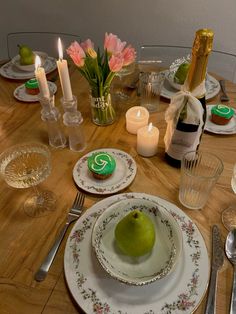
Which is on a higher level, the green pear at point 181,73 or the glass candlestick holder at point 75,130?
the green pear at point 181,73

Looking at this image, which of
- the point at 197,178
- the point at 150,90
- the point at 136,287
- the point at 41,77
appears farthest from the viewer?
the point at 150,90

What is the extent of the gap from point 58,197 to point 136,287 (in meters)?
0.30

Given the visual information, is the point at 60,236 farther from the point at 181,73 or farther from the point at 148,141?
the point at 181,73

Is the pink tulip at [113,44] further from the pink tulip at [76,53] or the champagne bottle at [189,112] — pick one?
the champagne bottle at [189,112]

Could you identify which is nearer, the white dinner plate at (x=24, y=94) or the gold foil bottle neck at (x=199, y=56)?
the gold foil bottle neck at (x=199, y=56)

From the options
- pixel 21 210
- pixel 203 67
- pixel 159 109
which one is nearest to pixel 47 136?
pixel 21 210

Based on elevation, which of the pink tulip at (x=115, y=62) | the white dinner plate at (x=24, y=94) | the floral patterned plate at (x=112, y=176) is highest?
the pink tulip at (x=115, y=62)

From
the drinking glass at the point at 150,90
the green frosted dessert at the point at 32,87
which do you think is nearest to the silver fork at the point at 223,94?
the drinking glass at the point at 150,90

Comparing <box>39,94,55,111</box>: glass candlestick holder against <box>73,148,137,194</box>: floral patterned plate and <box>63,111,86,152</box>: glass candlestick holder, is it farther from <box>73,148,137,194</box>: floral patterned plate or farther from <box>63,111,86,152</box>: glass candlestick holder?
<box>73,148,137,194</box>: floral patterned plate

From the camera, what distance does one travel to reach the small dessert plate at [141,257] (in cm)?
51

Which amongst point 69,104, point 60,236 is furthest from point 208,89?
point 60,236

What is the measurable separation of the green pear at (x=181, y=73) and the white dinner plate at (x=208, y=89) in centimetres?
5

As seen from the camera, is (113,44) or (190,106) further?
(113,44)

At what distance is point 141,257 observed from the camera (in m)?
0.56
